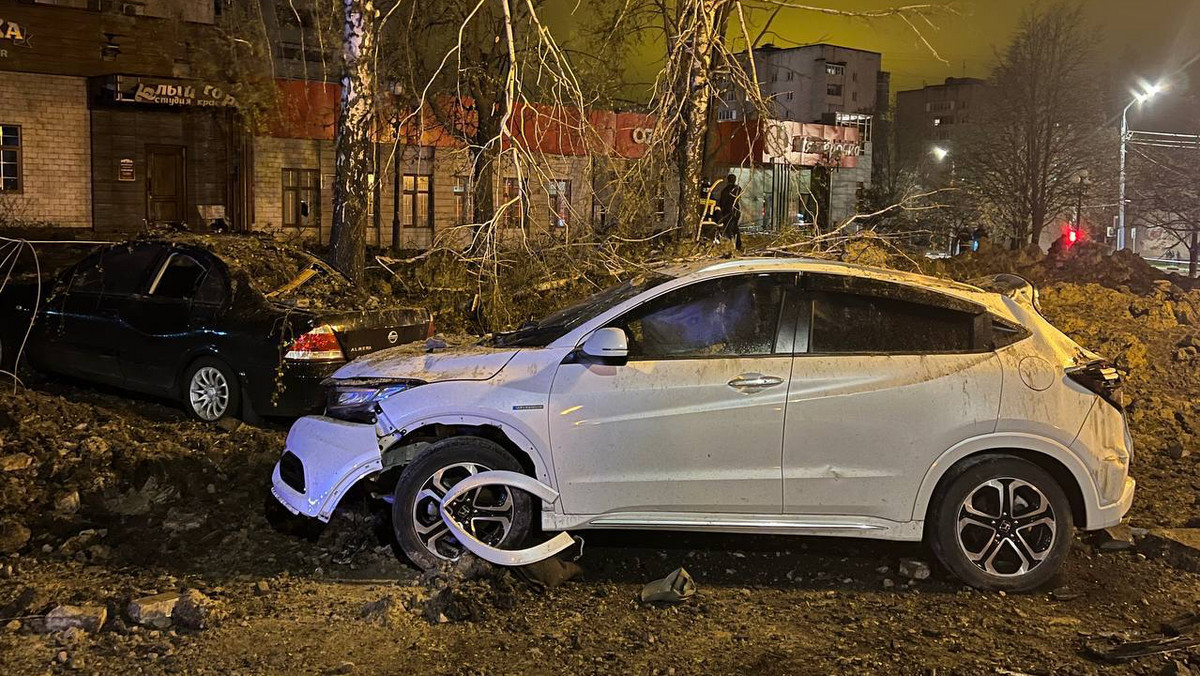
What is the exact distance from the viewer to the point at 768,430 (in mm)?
5387

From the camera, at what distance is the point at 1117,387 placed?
5.61 m

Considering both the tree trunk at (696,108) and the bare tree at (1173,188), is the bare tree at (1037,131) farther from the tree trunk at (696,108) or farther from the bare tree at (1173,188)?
the tree trunk at (696,108)

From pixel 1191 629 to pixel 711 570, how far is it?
232 centimetres

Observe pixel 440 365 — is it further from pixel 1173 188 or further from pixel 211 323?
pixel 1173 188

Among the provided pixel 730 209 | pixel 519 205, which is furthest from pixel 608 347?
pixel 730 209

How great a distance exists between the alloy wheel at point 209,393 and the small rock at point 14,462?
167 cm

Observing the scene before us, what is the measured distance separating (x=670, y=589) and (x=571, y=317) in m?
1.62

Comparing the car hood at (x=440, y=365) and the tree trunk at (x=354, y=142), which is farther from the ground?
the tree trunk at (x=354, y=142)

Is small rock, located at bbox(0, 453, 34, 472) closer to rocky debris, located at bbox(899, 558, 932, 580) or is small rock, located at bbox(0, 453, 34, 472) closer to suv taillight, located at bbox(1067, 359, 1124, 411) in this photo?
rocky debris, located at bbox(899, 558, 932, 580)

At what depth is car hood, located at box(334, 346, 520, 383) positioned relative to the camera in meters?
5.55

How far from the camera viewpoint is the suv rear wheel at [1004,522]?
545 cm

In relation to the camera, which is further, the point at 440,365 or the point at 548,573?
the point at 440,365

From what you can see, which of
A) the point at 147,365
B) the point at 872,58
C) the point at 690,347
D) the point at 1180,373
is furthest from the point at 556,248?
the point at 872,58

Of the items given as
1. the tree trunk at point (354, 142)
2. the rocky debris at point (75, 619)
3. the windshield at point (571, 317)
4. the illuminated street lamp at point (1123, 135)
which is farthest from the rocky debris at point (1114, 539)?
the illuminated street lamp at point (1123, 135)
